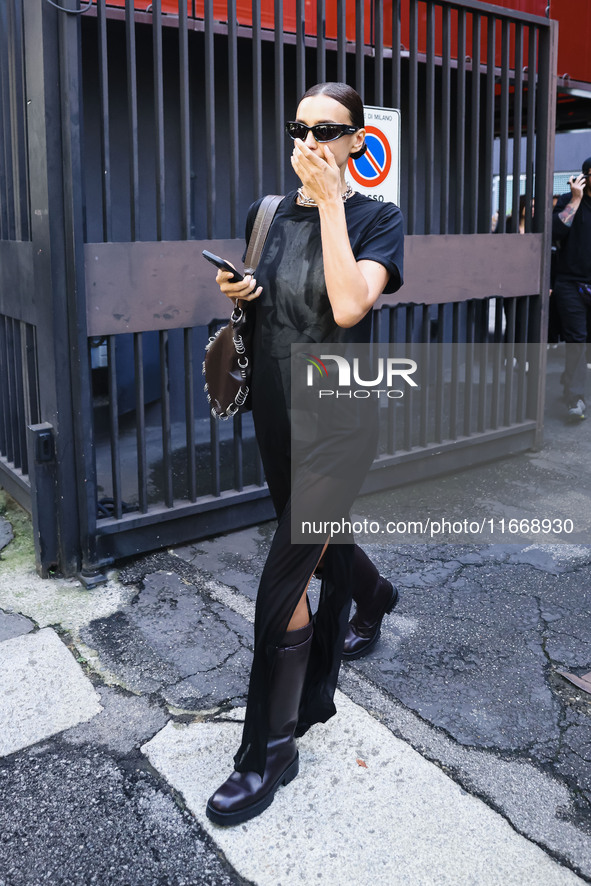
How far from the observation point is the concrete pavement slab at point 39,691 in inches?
115

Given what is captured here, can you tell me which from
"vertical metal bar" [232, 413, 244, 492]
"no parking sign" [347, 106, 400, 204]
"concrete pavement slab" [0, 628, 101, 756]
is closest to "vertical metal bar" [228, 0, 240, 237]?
"no parking sign" [347, 106, 400, 204]

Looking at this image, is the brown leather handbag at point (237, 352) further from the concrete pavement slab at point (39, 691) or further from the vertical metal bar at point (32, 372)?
the vertical metal bar at point (32, 372)

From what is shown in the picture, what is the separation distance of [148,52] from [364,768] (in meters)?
5.70

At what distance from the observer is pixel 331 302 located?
92.5 inches

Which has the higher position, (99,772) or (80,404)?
(80,404)

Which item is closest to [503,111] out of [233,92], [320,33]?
[320,33]

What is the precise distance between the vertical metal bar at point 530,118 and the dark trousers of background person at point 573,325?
5.20ft

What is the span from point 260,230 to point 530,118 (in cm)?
400

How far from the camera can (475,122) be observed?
5.54 meters

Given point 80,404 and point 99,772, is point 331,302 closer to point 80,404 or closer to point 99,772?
point 99,772

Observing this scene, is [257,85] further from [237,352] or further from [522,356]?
[522,356]

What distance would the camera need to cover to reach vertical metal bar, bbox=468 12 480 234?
17.7ft

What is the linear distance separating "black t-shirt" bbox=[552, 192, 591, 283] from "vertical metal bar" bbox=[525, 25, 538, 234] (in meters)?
1.39

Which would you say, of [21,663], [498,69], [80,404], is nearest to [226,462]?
[80,404]
